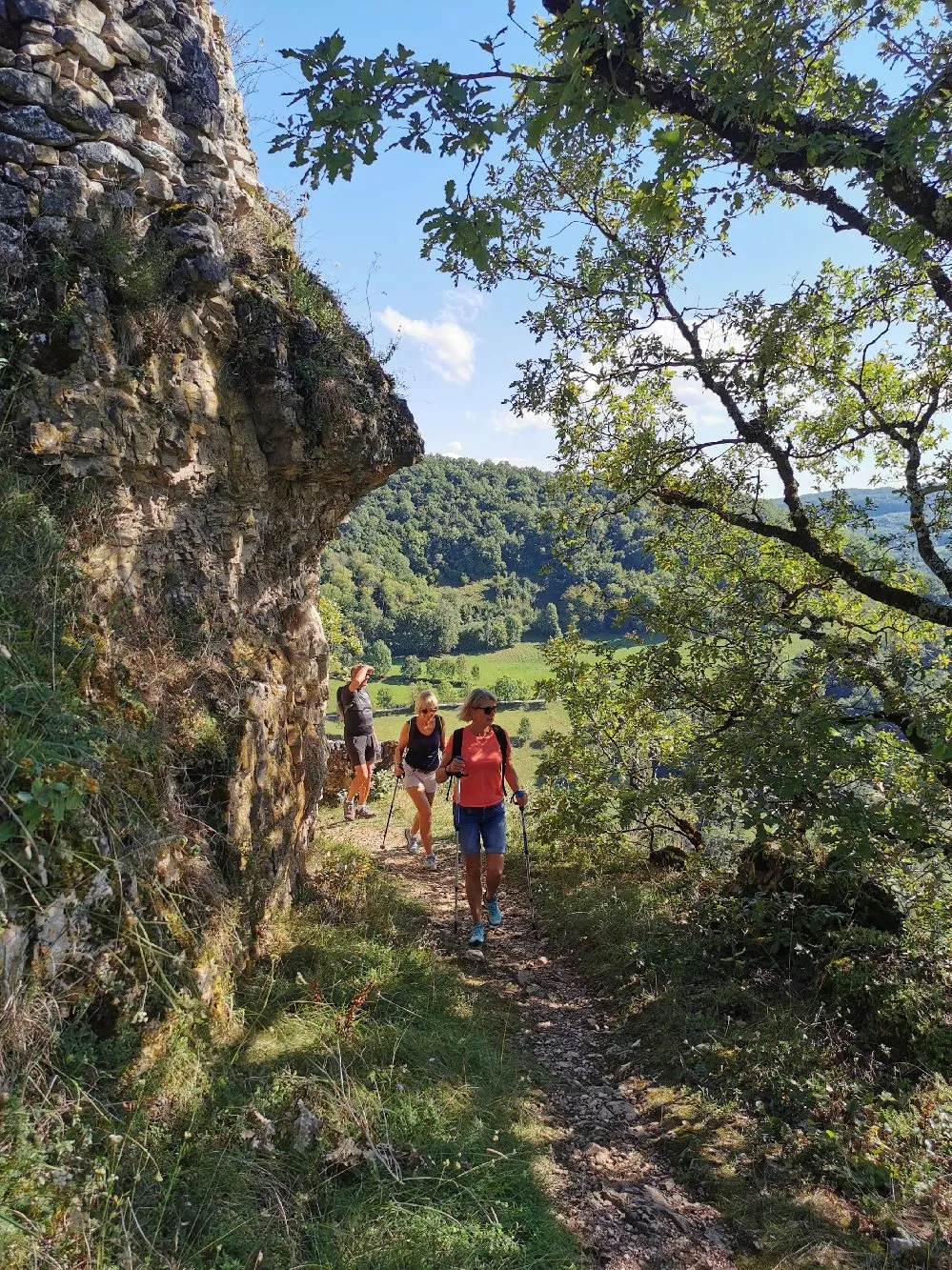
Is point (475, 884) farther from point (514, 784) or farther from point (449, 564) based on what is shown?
point (449, 564)

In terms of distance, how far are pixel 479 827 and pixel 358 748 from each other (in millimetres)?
3529

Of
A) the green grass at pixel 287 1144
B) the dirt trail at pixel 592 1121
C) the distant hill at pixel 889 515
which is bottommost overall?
the dirt trail at pixel 592 1121

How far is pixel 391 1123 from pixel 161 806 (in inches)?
84.5

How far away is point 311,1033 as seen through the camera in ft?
13.2

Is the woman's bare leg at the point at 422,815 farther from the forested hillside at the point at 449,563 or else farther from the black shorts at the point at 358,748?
the forested hillside at the point at 449,563

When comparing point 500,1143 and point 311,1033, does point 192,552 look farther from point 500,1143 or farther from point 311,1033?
point 500,1143

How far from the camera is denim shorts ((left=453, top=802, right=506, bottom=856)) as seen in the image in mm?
5992

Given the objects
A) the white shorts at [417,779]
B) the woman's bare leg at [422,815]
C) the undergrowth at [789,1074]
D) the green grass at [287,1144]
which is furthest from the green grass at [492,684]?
the green grass at [287,1144]

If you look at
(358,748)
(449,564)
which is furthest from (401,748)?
(449,564)

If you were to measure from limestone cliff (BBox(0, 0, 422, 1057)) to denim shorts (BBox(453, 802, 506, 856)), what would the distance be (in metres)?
1.50

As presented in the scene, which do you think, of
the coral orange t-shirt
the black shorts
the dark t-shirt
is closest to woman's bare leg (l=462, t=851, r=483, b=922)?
the coral orange t-shirt

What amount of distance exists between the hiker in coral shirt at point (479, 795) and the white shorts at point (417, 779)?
1921 mm

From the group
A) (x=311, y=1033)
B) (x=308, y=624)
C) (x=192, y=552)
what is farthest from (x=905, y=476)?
(x=311, y=1033)

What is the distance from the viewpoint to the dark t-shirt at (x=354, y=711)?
8977 mm
